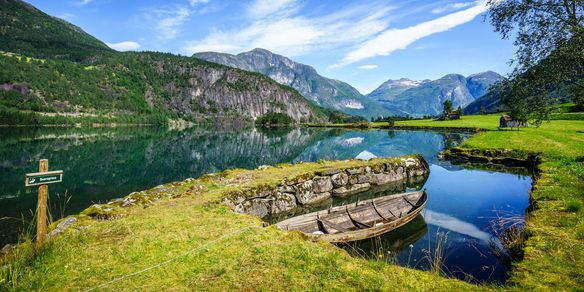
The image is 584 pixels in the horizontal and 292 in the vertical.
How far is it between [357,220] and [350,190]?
9.94 meters

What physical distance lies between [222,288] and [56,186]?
30656mm

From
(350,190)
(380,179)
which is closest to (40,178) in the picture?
(350,190)

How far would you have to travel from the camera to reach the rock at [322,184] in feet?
79.5

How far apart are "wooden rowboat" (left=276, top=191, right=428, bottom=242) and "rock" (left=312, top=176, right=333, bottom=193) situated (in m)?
6.42

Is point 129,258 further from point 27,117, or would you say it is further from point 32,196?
point 27,117

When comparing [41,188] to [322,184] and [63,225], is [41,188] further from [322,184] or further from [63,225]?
[322,184]

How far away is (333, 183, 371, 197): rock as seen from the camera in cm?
2550

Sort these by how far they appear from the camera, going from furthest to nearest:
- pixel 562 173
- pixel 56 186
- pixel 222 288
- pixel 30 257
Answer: pixel 56 186, pixel 562 173, pixel 30 257, pixel 222 288

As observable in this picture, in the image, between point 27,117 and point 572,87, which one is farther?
point 27,117

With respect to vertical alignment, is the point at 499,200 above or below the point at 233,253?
below

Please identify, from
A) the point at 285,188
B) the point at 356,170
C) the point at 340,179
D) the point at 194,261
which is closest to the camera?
the point at 194,261

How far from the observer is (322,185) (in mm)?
24797

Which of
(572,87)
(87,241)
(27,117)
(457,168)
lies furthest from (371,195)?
(27,117)

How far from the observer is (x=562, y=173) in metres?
20.4
